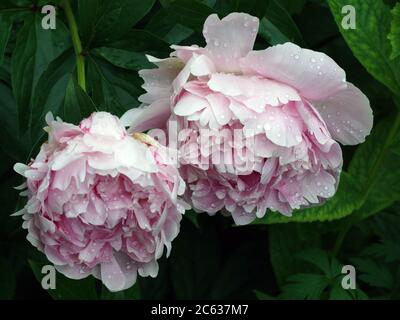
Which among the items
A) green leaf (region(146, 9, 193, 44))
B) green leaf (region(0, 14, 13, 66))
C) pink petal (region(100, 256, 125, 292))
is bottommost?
pink petal (region(100, 256, 125, 292))

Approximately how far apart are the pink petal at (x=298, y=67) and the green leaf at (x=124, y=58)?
18cm

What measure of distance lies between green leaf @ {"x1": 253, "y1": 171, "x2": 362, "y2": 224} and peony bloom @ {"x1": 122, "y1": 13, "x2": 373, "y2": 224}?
18cm

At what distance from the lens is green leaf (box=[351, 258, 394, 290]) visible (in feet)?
3.85

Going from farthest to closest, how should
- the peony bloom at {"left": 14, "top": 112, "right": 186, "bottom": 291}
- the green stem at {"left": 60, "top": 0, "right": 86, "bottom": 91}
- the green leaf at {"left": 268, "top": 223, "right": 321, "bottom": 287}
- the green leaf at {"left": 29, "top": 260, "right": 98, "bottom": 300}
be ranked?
the green leaf at {"left": 268, "top": 223, "right": 321, "bottom": 287} → the green leaf at {"left": 29, "top": 260, "right": 98, "bottom": 300} → the green stem at {"left": 60, "top": 0, "right": 86, "bottom": 91} → the peony bloom at {"left": 14, "top": 112, "right": 186, "bottom": 291}

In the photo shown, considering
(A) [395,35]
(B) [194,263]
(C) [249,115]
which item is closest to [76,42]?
(C) [249,115]

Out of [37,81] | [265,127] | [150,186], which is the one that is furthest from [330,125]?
[37,81]

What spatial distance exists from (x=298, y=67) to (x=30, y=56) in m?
0.35

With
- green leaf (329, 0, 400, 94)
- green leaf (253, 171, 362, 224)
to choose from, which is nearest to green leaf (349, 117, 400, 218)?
green leaf (253, 171, 362, 224)

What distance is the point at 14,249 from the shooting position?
1235 millimetres

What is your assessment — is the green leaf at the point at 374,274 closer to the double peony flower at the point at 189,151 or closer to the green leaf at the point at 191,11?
the double peony flower at the point at 189,151

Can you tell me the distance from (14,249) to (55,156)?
1.72 feet

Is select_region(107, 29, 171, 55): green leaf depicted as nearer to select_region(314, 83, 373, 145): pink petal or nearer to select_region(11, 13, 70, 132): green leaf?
select_region(11, 13, 70, 132): green leaf

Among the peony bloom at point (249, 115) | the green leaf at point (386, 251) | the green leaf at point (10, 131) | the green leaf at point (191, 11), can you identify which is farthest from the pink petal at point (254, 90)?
the green leaf at point (386, 251)

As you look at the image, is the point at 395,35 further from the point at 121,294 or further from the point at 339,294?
the point at 121,294
